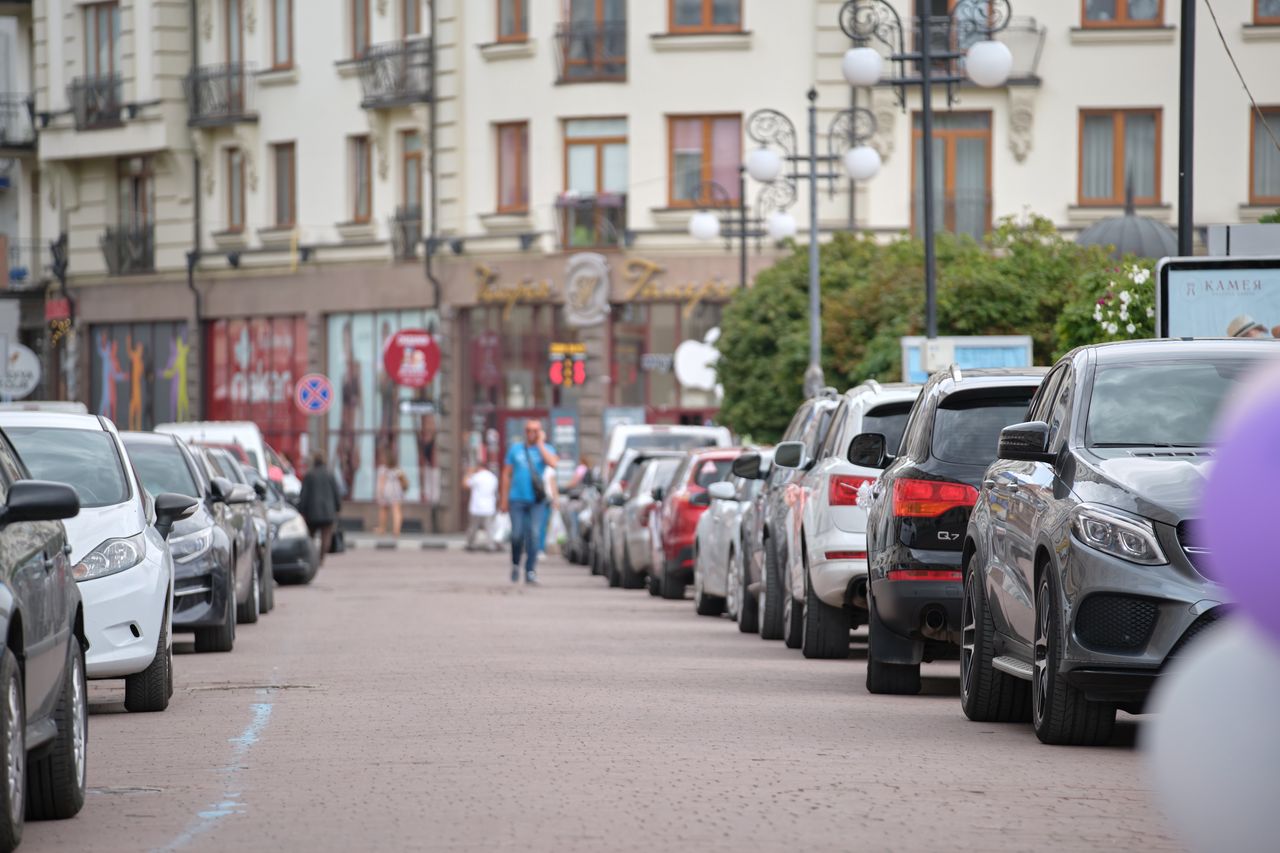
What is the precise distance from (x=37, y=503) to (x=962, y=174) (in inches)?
1595

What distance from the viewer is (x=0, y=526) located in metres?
8.36

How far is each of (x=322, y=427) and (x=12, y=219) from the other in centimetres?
1378

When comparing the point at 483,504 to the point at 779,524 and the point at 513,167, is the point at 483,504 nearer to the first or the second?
the point at 513,167

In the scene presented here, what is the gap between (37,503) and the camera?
844 centimetres

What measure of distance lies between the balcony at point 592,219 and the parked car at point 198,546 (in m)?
29.3

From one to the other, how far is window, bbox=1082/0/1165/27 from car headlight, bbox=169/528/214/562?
33.0 metres

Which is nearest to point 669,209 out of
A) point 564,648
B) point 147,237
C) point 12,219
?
point 147,237

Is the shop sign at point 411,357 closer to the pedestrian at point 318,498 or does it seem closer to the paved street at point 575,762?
the pedestrian at point 318,498

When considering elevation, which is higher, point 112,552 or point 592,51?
point 592,51

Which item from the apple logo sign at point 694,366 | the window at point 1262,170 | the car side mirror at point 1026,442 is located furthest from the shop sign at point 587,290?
the car side mirror at point 1026,442

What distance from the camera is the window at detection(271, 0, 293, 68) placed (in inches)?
2174

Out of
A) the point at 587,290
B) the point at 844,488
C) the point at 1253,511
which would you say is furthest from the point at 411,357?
the point at 1253,511

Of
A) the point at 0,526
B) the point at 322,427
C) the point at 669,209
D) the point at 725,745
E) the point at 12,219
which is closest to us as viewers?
the point at 0,526

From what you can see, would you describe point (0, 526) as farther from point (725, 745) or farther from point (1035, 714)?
point (1035, 714)
